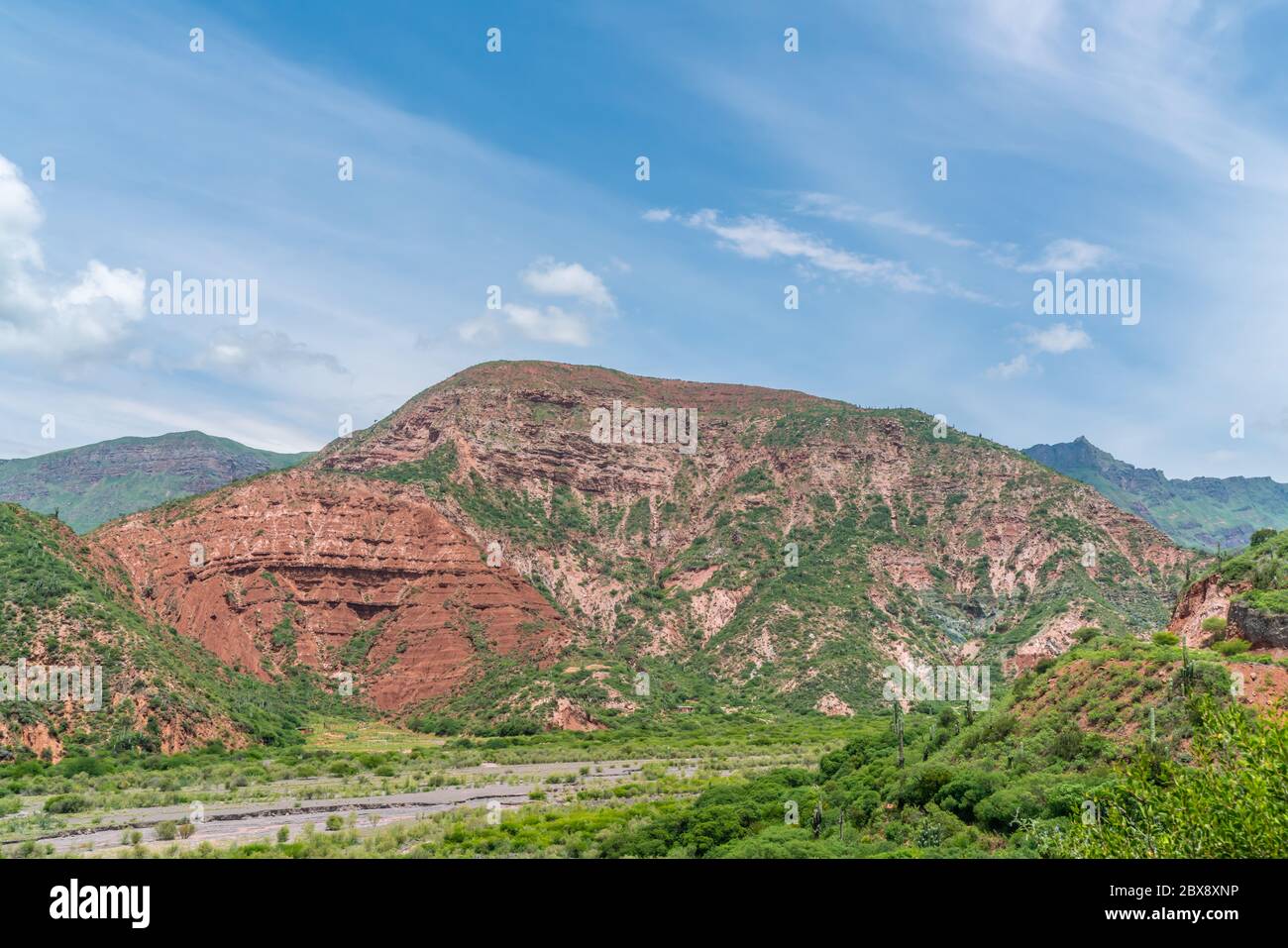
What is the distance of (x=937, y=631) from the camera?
130000mm

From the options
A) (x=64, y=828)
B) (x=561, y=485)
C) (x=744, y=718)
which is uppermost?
(x=561, y=485)

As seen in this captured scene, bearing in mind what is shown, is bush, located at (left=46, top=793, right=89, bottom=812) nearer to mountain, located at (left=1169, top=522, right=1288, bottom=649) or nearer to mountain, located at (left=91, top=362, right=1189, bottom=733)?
mountain, located at (left=91, top=362, right=1189, bottom=733)

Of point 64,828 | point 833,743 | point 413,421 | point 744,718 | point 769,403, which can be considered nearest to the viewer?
point 64,828

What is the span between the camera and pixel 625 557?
6053 inches

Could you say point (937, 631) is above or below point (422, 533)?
below

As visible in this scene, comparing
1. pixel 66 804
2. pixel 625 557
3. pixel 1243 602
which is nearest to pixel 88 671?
pixel 66 804

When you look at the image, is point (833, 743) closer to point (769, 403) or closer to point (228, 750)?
point (228, 750)

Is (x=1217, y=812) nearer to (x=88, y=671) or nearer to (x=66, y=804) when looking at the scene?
(x=66, y=804)

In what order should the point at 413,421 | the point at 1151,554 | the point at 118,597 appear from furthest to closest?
1. the point at 413,421
2. the point at 1151,554
3. the point at 118,597

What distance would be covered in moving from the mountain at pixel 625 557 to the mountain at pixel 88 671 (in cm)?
1207

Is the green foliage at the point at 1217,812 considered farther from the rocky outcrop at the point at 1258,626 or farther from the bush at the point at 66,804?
the bush at the point at 66,804

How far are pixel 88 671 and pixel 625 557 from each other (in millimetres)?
91975
